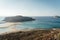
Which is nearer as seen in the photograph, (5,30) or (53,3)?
(5,30)

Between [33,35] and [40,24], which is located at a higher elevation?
[40,24]

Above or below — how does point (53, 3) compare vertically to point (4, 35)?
above

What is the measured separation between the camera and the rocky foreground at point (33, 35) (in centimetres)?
199

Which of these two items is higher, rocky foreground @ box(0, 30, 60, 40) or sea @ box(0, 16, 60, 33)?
sea @ box(0, 16, 60, 33)

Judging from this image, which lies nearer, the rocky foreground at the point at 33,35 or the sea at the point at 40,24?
the rocky foreground at the point at 33,35

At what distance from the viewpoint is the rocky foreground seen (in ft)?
6.53

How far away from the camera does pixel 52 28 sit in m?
2.12

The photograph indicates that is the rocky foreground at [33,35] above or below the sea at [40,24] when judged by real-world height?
below

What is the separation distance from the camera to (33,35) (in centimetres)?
203

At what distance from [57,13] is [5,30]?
107cm

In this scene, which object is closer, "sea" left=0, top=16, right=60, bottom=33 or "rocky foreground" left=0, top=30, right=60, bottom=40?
"rocky foreground" left=0, top=30, right=60, bottom=40

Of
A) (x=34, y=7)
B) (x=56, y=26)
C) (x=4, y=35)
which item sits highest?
(x=34, y=7)

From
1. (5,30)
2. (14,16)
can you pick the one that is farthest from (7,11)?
(5,30)

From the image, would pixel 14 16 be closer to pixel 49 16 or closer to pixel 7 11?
pixel 7 11
